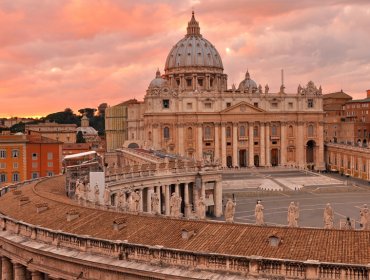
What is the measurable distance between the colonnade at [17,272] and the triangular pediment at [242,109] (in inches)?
3615

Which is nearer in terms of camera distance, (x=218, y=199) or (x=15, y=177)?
(x=218, y=199)

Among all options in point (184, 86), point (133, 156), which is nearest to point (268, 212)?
point (133, 156)

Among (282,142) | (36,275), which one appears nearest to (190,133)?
(282,142)

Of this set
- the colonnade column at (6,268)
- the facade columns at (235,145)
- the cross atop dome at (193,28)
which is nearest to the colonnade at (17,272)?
the colonnade column at (6,268)

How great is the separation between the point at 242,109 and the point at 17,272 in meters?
96.2

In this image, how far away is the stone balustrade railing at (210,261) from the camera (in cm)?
1931

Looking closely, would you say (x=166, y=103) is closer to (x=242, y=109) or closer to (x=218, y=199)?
(x=242, y=109)

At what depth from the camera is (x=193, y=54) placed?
491 ft

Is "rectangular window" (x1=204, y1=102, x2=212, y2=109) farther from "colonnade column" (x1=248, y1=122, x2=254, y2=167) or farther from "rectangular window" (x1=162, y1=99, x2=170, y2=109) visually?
"colonnade column" (x1=248, y1=122, x2=254, y2=167)

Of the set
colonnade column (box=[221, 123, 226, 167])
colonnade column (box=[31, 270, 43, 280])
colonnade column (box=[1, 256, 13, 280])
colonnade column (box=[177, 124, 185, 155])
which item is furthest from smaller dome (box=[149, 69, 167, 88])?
colonnade column (box=[31, 270, 43, 280])

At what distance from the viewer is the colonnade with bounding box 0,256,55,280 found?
28.0 m

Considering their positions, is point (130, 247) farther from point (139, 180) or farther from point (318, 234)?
point (139, 180)

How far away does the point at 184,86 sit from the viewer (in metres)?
146

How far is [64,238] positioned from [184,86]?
121061mm
